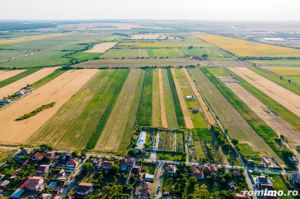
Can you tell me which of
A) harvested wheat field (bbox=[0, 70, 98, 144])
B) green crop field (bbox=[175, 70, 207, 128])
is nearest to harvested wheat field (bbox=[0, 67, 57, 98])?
harvested wheat field (bbox=[0, 70, 98, 144])

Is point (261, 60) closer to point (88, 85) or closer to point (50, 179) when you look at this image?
point (88, 85)

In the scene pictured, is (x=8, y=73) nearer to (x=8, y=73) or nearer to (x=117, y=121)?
(x=8, y=73)

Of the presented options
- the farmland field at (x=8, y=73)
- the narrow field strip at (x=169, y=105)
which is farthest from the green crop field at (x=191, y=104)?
the farmland field at (x=8, y=73)

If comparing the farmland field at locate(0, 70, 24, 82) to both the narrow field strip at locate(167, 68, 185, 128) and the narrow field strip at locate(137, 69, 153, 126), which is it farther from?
the narrow field strip at locate(167, 68, 185, 128)

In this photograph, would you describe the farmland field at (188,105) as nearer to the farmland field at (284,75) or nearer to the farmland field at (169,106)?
the farmland field at (169,106)

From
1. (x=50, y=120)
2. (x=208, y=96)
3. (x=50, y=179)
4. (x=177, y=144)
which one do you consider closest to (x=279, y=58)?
(x=208, y=96)

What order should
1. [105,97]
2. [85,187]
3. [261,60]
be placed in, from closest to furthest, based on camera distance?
1. [85,187]
2. [105,97]
3. [261,60]

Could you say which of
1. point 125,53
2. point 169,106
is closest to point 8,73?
point 125,53
